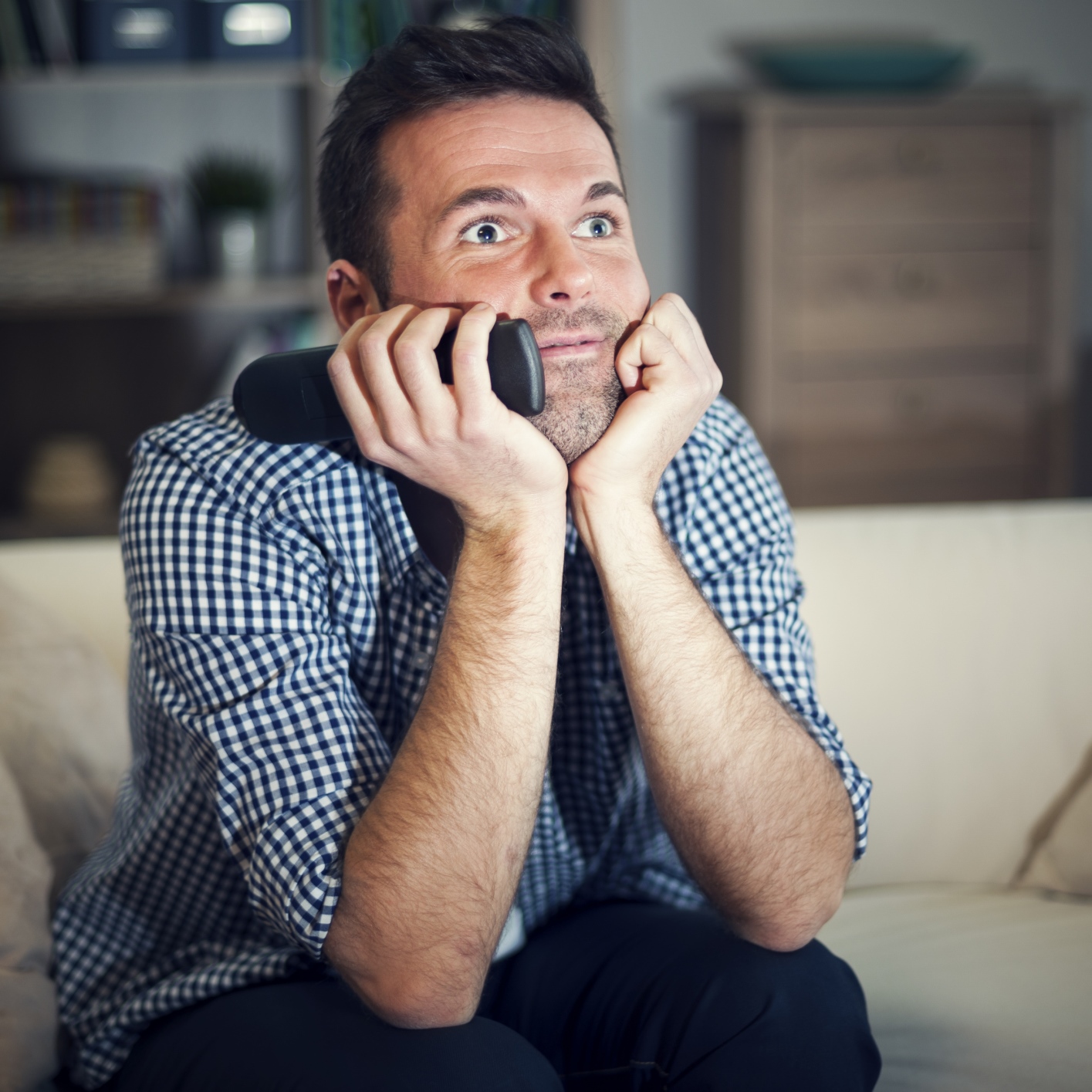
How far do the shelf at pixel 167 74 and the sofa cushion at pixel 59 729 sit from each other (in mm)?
1710

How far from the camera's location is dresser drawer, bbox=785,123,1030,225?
2.75m

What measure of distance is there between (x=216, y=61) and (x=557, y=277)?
1.96 metres

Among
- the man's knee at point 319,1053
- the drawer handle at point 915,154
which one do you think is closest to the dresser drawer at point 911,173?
the drawer handle at point 915,154

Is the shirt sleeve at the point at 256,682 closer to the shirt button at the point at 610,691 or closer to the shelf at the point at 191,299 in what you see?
the shirt button at the point at 610,691

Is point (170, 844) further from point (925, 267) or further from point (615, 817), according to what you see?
point (925, 267)

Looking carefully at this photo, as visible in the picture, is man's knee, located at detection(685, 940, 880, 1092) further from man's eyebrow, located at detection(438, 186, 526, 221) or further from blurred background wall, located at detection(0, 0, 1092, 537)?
blurred background wall, located at detection(0, 0, 1092, 537)

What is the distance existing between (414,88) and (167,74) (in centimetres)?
175

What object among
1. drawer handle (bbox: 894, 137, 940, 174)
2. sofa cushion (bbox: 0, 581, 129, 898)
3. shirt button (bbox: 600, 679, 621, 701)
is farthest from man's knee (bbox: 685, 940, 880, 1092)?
drawer handle (bbox: 894, 137, 940, 174)

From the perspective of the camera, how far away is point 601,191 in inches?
42.4

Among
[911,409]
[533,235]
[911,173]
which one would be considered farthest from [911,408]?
[533,235]

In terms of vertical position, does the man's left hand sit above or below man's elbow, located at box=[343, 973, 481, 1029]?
above

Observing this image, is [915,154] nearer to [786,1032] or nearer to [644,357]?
[644,357]

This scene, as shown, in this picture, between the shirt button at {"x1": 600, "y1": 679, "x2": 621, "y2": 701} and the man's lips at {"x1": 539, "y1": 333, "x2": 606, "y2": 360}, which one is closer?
the man's lips at {"x1": 539, "y1": 333, "x2": 606, "y2": 360}

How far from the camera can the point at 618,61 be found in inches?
109
